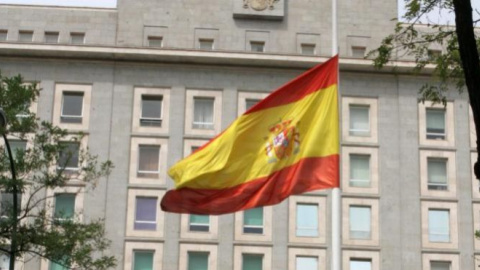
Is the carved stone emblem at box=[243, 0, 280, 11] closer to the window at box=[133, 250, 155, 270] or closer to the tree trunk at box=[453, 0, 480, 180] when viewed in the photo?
the window at box=[133, 250, 155, 270]

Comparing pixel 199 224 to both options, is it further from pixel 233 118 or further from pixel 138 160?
pixel 233 118

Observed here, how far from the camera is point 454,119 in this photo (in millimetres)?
52188

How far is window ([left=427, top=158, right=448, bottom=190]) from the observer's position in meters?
51.3

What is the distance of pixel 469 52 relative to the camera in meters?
12.0

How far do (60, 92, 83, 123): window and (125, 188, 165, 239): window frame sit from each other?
16.1ft

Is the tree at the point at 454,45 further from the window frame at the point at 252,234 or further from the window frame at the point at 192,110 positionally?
the window frame at the point at 192,110

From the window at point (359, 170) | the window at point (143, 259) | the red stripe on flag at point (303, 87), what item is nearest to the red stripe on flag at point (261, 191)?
the red stripe on flag at point (303, 87)

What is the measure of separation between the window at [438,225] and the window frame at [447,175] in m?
0.88

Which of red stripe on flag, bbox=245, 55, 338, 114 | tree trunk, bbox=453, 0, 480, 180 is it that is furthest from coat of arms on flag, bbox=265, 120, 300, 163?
tree trunk, bbox=453, 0, 480, 180

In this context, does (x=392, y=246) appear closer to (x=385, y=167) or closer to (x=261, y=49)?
(x=385, y=167)

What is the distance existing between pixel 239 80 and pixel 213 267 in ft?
32.3

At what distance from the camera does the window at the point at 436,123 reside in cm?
5209

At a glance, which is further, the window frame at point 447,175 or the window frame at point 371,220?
the window frame at point 447,175

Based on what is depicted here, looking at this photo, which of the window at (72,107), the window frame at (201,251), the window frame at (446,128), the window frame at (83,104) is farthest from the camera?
the window frame at (446,128)
